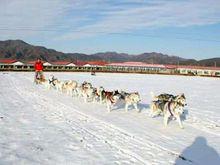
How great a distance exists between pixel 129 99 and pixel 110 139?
5.10 meters

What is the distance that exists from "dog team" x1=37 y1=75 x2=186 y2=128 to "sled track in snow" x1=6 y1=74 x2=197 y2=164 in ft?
5.83

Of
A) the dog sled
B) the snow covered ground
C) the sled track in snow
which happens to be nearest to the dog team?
the snow covered ground

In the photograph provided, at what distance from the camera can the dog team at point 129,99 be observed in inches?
464

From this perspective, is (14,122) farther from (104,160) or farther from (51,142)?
(104,160)

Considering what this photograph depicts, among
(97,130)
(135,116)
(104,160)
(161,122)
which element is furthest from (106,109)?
(104,160)

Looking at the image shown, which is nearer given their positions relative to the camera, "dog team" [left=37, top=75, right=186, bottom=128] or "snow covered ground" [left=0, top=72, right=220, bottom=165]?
"snow covered ground" [left=0, top=72, right=220, bottom=165]

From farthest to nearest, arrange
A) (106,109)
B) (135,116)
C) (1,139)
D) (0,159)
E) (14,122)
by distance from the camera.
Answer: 1. (106,109)
2. (135,116)
3. (14,122)
4. (1,139)
5. (0,159)

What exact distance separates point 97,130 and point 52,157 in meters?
3.26

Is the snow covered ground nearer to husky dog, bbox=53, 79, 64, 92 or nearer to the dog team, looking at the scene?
the dog team

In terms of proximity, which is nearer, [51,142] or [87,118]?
[51,142]

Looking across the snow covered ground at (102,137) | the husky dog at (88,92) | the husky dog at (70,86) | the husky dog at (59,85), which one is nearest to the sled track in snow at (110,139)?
the snow covered ground at (102,137)

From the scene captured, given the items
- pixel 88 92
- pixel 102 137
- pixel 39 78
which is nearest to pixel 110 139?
pixel 102 137

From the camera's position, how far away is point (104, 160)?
7938 mm

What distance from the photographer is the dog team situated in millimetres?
11773
